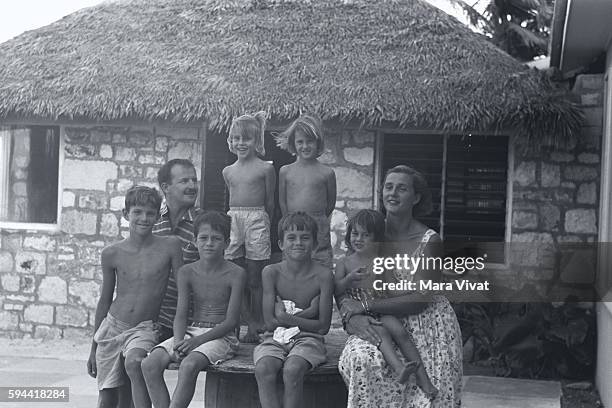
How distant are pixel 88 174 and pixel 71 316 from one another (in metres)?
1.38

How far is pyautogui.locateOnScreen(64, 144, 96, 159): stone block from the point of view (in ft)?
28.2

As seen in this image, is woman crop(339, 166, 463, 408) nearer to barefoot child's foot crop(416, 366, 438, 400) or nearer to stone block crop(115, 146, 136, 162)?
barefoot child's foot crop(416, 366, 438, 400)

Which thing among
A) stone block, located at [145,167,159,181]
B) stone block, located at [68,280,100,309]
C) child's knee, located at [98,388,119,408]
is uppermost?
stone block, located at [145,167,159,181]

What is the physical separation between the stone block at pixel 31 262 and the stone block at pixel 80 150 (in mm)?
1024

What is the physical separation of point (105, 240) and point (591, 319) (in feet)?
14.7

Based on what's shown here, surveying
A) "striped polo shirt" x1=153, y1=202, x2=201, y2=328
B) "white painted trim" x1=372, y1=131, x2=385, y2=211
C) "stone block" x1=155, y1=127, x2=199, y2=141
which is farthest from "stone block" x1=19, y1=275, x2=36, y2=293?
"striped polo shirt" x1=153, y1=202, x2=201, y2=328

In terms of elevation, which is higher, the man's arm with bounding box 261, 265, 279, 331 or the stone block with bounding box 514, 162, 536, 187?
the stone block with bounding box 514, 162, 536, 187

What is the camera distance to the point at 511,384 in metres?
7.05

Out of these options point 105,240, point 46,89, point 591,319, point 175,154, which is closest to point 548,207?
point 591,319

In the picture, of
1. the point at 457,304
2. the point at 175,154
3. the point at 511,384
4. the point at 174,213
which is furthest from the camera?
the point at 175,154

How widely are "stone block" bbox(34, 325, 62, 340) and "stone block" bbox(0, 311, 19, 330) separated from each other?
23 centimetres

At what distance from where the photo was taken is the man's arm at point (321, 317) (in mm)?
4180

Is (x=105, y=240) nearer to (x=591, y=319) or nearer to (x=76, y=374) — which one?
(x=76, y=374)

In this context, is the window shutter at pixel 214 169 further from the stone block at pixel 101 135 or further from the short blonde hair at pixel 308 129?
the short blonde hair at pixel 308 129
